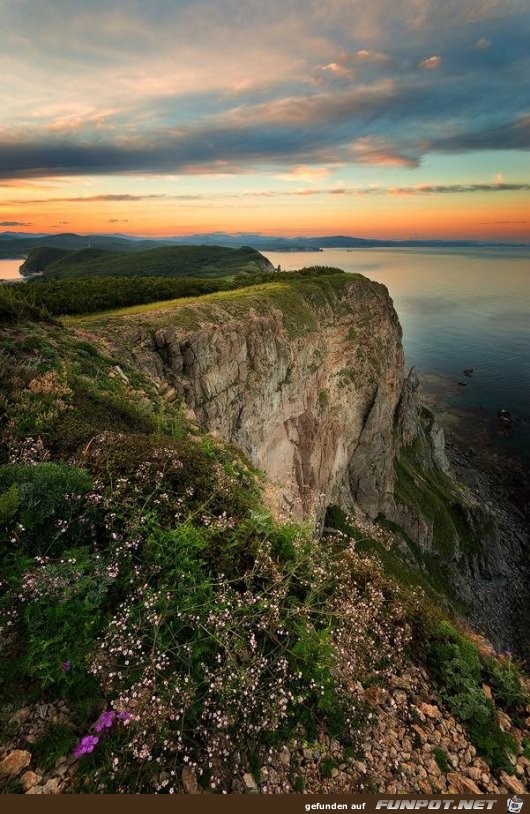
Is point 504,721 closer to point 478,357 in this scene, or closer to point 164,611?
point 164,611

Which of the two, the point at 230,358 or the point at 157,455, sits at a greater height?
the point at 157,455

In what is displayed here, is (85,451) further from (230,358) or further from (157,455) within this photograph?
(230,358)

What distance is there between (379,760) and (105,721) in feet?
11.8

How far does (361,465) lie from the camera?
44438 mm

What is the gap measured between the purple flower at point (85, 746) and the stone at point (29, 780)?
360mm

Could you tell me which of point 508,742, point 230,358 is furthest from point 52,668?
point 230,358

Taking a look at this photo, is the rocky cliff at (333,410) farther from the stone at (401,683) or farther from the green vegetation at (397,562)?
the stone at (401,683)

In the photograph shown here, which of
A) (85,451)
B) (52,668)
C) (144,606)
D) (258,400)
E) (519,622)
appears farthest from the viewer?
(519,622)

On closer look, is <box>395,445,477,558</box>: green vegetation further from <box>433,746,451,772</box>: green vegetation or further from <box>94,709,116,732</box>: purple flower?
<box>94,709,116,732</box>: purple flower

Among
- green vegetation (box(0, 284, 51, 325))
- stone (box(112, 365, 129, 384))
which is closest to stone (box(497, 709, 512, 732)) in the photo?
stone (box(112, 365, 129, 384))

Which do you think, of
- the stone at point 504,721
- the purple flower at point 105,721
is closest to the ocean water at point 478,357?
the stone at point 504,721

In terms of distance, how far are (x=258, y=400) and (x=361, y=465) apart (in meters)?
21.5

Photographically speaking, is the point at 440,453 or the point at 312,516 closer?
the point at 312,516

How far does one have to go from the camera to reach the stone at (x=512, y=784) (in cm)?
559
